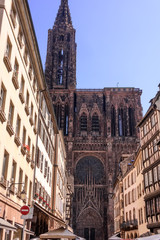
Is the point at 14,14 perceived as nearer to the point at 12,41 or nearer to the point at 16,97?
the point at 12,41

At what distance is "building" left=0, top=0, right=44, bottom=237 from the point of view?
12.9m

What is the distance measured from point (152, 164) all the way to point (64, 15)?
66.6 m

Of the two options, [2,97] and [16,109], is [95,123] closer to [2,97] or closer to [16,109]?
[16,109]

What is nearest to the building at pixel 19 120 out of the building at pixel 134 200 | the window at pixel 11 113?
the window at pixel 11 113

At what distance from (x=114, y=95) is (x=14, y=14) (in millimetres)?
51287

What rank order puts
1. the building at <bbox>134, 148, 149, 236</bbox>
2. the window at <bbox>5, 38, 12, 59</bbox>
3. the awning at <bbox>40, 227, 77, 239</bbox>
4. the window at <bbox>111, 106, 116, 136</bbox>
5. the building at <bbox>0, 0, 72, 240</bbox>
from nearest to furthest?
the building at <bbox>0, 0, 72, 240</bbox>
the window at <bbox>5, 38, 12, 59</bbox>
the awning at <bbox>40, 227, 77, 239</bbox>
the building at <bbox>134, 148, 149, 236</bbox>
the window at <bbox>111, 106, 116, 136</bbox>

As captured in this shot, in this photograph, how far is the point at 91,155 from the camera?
60031mm

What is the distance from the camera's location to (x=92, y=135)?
61406mm

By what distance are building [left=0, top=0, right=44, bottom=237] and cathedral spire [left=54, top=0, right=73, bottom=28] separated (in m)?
60.1

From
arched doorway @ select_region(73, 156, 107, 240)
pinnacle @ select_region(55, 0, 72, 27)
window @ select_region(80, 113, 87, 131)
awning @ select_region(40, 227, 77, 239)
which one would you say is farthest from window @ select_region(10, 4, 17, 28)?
pinnacle @ select_region(55, 0, 72, 27)

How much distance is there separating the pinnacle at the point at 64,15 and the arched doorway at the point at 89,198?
122 feet

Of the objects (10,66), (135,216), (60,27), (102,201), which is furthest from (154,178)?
(60,27)

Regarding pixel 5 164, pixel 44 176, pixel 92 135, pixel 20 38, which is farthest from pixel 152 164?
pixel 92 135

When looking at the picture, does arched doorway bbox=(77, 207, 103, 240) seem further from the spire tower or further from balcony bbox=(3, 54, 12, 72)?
balcony bbox=(3, 54, 12, 72)
